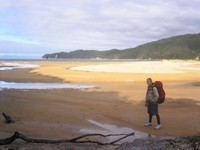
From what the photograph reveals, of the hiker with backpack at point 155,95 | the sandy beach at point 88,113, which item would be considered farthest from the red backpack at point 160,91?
the sandy beach at point 88,113

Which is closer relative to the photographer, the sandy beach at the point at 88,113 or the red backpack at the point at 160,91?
the sandy beach at the point at 88,113

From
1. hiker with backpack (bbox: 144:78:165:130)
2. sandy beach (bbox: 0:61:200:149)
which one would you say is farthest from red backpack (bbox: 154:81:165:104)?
sandy beach (bbox: 0:61:200:149)

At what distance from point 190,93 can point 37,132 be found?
12532 mm

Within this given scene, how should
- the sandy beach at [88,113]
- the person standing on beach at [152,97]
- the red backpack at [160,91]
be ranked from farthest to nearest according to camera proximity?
1. the person standing on beach at [152,97]
2. the red backpack at [160,91]
3. the sandy beach at [88,113]

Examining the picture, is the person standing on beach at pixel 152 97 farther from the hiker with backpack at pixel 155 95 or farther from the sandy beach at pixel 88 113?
the sandy beach at pixel 88 113

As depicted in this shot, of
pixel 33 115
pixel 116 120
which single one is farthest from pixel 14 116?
pixel 116 120

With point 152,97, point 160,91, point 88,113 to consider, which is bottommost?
point 88,113

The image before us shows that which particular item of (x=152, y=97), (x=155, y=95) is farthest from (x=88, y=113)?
(x=155, y=95)

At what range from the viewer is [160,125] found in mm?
12289

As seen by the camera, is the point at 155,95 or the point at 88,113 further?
the point at 88,113

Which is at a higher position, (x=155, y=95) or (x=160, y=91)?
(x=160, y=91)

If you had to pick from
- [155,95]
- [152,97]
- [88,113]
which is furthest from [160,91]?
[88,113]

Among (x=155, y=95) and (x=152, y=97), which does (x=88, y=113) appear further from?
(x=155, y=95)

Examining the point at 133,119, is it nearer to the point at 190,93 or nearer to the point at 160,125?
the point at 160,125
